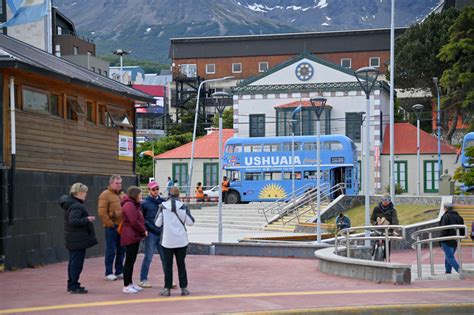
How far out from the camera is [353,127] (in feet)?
183

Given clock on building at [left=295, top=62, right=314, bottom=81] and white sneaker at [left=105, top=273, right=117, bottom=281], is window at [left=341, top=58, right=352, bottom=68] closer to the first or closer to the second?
clock on building at [left=295, top=62, right=314, bottom=81]

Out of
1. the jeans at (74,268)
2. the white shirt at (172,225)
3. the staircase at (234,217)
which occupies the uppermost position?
the white shirt at (172,225)

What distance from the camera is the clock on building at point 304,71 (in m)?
57.3

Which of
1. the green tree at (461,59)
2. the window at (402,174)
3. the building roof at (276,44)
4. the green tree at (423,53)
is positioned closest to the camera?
the green tree at (461,59)

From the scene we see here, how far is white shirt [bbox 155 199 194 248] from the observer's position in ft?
44.1

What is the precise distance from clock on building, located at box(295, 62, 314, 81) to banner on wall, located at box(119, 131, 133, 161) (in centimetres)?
3429

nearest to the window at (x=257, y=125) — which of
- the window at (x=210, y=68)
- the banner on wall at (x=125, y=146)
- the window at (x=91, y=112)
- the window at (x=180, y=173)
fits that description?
the window at (x=180, y=173)

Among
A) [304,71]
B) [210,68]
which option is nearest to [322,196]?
[304,71]

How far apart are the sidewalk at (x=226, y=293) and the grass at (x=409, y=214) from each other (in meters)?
15.7

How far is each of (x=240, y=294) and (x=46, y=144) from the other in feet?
25.2

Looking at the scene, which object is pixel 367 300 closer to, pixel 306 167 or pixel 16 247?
pixel 16 247

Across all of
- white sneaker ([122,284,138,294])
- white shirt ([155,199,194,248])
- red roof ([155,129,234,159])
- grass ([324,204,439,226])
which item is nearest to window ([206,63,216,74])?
red roof ([155,129,234,159])

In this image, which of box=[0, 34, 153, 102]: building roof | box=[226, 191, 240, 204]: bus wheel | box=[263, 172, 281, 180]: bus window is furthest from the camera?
box=[226, 191, 240, 204]: bus wheel

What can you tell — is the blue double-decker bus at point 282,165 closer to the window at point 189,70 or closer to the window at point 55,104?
the window at point 55,104
